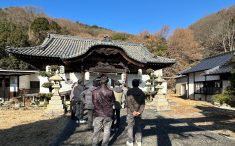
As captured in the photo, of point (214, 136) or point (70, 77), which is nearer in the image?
point (214, 136)

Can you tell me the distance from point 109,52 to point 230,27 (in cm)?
3408

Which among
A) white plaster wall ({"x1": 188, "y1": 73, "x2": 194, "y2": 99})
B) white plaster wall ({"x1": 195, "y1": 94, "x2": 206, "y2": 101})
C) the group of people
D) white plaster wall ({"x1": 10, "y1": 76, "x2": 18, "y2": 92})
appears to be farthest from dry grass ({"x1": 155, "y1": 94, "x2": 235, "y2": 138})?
white plaster wall ({"x1": 10, "y1": 76, "x2": 18, "y2": 92})

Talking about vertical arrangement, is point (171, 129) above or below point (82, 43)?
below

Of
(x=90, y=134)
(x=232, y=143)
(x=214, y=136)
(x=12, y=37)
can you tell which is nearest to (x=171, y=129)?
(x=214, y=136)

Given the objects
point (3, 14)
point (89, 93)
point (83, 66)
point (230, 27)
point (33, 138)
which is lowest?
point (33, 138)

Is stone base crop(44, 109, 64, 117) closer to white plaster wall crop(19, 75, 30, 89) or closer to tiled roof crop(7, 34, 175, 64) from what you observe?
tiled roof crop(7, 34, 175, 64)

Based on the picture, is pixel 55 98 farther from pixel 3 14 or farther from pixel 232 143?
pixel 3 14

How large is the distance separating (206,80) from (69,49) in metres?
13.9

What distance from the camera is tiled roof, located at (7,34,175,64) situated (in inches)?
749

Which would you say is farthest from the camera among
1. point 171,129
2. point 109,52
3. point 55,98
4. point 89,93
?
point 109,52

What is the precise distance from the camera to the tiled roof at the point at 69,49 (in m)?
19.0

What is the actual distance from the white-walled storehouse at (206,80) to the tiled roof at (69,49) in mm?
5090

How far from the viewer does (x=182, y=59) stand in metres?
45.0

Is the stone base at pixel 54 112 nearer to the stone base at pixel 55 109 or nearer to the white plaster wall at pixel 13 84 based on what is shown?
the stone base at pixel 55 109
